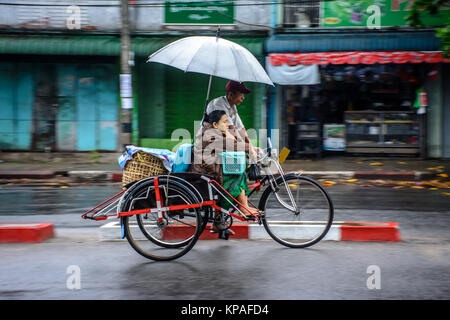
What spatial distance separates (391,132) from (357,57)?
2598 millimetres

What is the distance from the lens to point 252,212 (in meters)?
4.68

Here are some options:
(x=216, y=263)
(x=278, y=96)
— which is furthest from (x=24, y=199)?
(x=278, y=96)

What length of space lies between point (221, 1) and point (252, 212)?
35.4 ft

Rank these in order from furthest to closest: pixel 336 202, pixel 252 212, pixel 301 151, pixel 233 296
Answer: pixel 301 151, pixel 336 202, pixel 252 212, pixel 233 296

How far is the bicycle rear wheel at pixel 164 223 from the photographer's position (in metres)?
4.33

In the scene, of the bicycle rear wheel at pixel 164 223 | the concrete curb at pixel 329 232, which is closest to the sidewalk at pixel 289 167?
the concrete curb at pixel 329 232

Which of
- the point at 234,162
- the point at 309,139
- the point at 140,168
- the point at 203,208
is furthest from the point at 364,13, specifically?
the point at 140,168

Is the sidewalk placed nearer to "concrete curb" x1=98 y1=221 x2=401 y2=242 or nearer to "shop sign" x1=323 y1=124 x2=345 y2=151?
"shop sign" x1=323 y1=124 x2=345 y2=151

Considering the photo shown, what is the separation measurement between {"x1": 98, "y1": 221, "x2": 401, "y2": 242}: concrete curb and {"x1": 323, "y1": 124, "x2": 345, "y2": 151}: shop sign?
9.16 m

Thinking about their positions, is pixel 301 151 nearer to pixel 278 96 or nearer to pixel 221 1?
pixel 278 96

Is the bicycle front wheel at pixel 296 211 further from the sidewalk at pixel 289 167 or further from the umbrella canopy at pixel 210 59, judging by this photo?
the sidewalk at pixel 289 167

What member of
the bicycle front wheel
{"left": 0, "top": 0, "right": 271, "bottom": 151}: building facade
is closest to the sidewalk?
{"left": 0, "top": 0, "right": 271, "bottom": 151}: building facade

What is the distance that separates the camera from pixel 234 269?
408cm

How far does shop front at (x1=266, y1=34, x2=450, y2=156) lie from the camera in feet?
45.5
